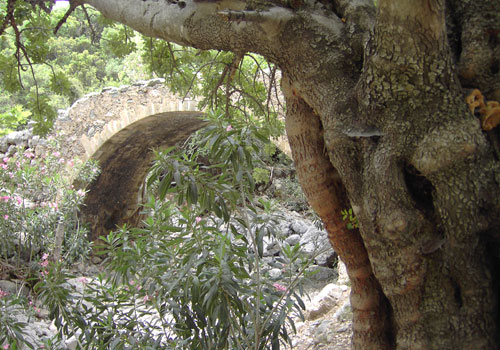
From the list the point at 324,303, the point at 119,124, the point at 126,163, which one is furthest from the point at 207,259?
the point at 126,163

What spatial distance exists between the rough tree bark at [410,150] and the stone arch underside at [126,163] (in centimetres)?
683

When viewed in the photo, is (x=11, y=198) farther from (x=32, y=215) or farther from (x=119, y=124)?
(x=119, y=124)

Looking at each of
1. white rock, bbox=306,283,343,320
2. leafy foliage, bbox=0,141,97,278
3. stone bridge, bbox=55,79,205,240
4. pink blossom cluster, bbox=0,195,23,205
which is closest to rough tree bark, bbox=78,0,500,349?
white rock, bbox=306,283,343,320

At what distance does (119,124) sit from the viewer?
8.91 metres

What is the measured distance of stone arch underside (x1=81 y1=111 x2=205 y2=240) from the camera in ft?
30.1

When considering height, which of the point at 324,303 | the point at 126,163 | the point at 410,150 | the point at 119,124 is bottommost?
the point at 324,303

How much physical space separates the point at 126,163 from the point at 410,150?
9114 mm

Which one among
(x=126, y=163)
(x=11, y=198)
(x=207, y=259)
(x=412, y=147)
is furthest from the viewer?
(x=126, y=163)

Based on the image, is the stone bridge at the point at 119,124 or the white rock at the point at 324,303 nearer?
the white rock at the point at 324,303

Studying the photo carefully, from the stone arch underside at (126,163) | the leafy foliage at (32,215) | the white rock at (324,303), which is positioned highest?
the stone arch underside at (126,163)

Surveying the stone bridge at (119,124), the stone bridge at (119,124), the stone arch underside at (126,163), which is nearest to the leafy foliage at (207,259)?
the stone bridge at (119,124)

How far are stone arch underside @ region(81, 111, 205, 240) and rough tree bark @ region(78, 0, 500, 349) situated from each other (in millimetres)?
6833

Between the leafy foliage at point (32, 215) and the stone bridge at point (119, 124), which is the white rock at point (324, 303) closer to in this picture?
the leafy foliage at point (32, 215)

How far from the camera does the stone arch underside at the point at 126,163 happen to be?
9172 mm
